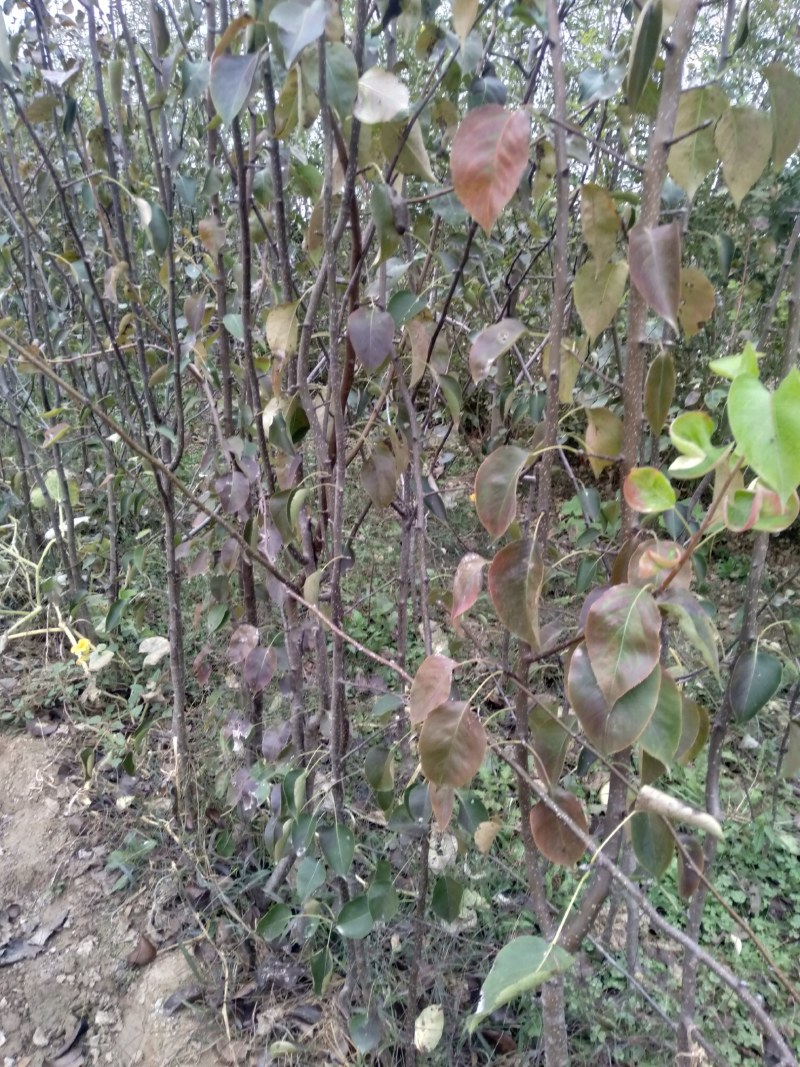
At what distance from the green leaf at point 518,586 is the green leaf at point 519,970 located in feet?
0.80

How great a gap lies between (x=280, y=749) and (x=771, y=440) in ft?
3.18

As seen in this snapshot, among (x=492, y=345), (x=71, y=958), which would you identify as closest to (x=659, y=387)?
(x=492, y=345)

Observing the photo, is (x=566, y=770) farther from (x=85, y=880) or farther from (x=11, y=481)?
(x=11, y=481)

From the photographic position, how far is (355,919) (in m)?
1.00

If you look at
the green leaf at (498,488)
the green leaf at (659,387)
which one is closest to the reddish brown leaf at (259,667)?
the green leaf at (498,488)

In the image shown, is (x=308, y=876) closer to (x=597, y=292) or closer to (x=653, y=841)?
(x=653, y=841)

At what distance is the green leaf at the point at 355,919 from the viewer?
99cm

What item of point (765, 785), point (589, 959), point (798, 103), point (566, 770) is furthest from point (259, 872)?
point (798, 103)

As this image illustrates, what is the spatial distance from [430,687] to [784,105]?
62 cm

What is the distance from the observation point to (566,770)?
5.92 ft

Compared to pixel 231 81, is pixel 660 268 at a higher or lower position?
lower

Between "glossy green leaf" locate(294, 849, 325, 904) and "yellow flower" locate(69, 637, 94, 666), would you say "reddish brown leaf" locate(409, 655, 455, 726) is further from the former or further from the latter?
"yellow flower" locate(69, 637, 94, 666)

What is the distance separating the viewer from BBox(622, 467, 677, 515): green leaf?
0.54 meters

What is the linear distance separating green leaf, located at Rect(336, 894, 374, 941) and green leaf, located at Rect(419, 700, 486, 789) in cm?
47
